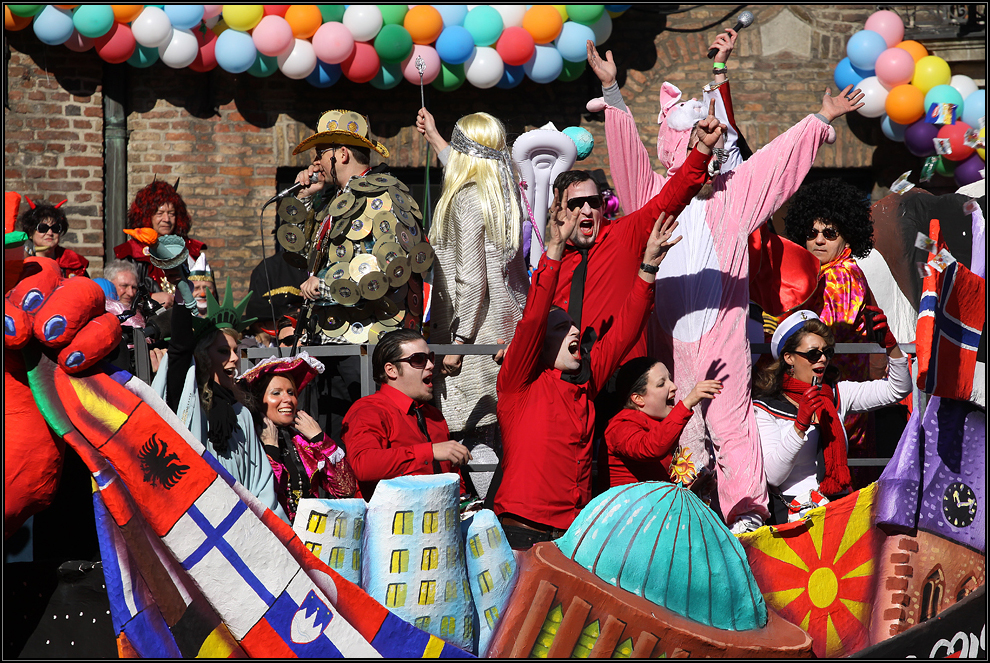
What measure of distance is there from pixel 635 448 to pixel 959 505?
126 centimetres

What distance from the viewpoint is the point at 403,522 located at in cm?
297

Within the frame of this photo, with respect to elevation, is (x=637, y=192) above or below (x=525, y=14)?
below

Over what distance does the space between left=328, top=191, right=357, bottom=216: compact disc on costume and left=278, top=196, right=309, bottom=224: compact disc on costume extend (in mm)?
473

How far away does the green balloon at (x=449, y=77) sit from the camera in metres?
6.76

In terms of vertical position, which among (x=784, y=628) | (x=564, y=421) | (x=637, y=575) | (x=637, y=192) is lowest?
(x=784, y=628)

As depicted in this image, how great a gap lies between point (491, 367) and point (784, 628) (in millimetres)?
1597

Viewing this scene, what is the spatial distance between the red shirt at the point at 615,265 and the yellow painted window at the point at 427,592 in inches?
50.2

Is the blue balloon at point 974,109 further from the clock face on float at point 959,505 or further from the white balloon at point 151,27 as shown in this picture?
the white balloon at point 151,27

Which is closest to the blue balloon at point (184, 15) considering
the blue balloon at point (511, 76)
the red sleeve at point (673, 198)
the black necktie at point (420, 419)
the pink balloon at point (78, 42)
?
the pink balloon at point (78, 42)

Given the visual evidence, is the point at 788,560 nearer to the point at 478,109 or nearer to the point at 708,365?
the point at 708,365

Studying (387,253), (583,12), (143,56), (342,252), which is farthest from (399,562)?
(583,12)

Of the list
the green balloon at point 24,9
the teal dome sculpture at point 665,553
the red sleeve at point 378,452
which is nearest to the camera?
the teal dome sculpture at point 665,553

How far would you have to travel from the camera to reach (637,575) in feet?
10.3

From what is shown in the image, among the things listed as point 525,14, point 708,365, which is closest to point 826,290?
point 708,365
